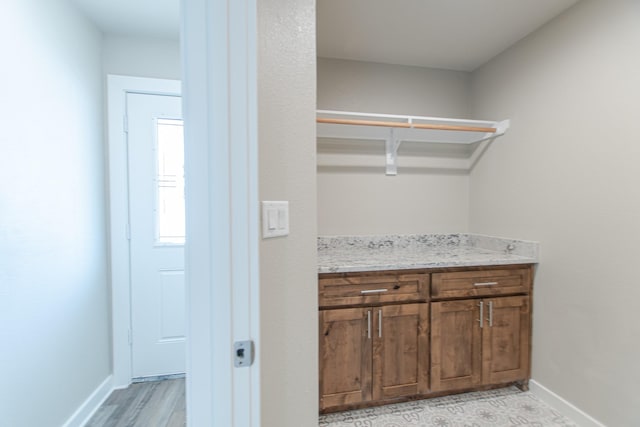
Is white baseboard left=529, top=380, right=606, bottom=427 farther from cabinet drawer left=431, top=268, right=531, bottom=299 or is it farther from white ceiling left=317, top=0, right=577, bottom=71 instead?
white ceiling left=317, top=0, right=577, bottom=71

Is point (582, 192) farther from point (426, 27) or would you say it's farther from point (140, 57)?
point (140, 57)

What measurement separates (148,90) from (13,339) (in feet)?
5.19

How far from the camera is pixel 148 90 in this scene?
1938 millimetres

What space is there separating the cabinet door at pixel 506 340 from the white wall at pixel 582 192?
72 mm

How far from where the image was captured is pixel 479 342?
5.80 feet

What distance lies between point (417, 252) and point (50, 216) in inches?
88.3

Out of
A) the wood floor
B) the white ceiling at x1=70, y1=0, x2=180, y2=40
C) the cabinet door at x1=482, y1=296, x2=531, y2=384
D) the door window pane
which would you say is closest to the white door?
the door window pane

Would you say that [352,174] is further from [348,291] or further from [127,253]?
[127,253]

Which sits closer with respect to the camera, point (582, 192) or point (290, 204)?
point (290, 204)

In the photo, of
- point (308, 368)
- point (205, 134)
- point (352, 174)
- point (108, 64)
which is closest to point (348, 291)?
point (308, 368)

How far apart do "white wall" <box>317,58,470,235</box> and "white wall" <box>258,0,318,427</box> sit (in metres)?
1.15

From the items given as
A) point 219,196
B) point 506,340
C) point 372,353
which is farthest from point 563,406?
point 219,196

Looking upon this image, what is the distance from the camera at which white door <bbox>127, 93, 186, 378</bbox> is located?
1965 mm

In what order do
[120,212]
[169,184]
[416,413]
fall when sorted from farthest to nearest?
1. [169,184]
2. [120,212]
3. [416,413]
